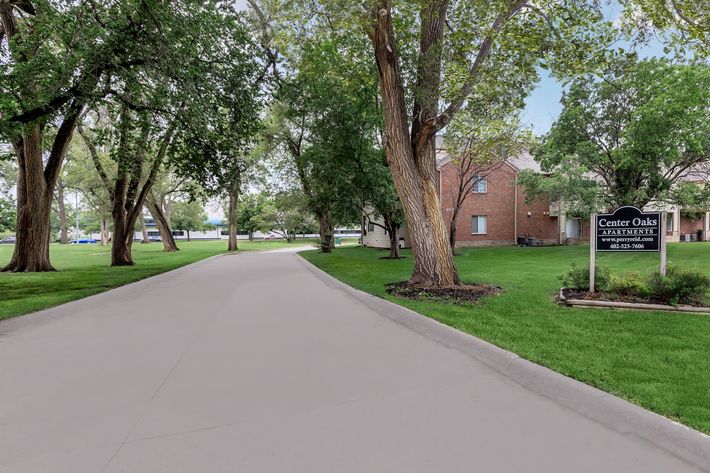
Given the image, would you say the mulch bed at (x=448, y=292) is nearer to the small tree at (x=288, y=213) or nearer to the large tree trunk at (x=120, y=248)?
the large tree trunk at (x=120, y=248)

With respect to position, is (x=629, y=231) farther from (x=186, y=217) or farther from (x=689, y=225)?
(x=186, y=217)

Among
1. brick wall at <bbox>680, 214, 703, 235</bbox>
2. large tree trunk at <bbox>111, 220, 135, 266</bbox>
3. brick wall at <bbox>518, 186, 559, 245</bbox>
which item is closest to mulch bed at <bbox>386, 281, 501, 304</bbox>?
large tree trunk at <bbox>111, 220, 135, 266</bbox>

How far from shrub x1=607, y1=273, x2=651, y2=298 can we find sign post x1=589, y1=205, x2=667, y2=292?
0.34m

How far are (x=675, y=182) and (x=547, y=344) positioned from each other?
2277cm

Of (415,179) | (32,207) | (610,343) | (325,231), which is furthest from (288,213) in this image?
(610,343)

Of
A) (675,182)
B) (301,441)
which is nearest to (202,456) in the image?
(301,441)

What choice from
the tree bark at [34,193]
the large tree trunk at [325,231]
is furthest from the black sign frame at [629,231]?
the large tree trunk at [325,231]

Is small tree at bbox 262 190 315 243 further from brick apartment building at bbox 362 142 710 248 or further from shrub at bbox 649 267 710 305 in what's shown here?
shrub at bbox 649 267 710 305

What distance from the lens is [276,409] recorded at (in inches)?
→ 130

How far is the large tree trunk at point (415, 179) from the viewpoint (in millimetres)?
9180

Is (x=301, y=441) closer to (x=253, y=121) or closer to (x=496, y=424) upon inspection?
(x=496, y=424)

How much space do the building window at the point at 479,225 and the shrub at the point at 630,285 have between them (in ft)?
68.8

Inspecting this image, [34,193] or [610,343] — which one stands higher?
[34,193]

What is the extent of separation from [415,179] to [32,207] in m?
15.2
